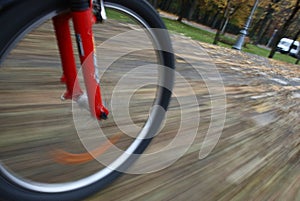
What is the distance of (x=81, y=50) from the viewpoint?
3.54 feet

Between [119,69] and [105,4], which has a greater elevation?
[105,4]

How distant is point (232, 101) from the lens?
3445 mm

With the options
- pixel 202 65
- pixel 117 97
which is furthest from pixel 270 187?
pixel 202 65

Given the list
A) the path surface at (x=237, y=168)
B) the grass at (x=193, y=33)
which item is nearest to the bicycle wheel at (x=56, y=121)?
the path surface at (x=237, y=168)

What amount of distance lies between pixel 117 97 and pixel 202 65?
2939 millimetres

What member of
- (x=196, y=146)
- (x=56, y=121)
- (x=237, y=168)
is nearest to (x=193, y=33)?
(x=196, y=146)

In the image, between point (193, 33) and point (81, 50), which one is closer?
point (81, 50)

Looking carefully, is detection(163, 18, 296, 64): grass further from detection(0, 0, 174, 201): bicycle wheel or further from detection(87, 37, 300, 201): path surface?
detection(0, 0, 174, 201): bicycle wheel

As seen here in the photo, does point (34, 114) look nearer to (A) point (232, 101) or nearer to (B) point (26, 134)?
(B) point (26, 134)

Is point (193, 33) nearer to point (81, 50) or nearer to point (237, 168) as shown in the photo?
point (237, 168)

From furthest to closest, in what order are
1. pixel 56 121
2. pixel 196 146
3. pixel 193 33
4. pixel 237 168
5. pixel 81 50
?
pixel 193 33
pixel 196 146
pixel 237 168
pixel 56 121
pixel 81 50

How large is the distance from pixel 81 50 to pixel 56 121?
3.07 feet

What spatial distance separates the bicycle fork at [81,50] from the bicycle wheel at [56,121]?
54 millimetres

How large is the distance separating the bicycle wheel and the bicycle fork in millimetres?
54
